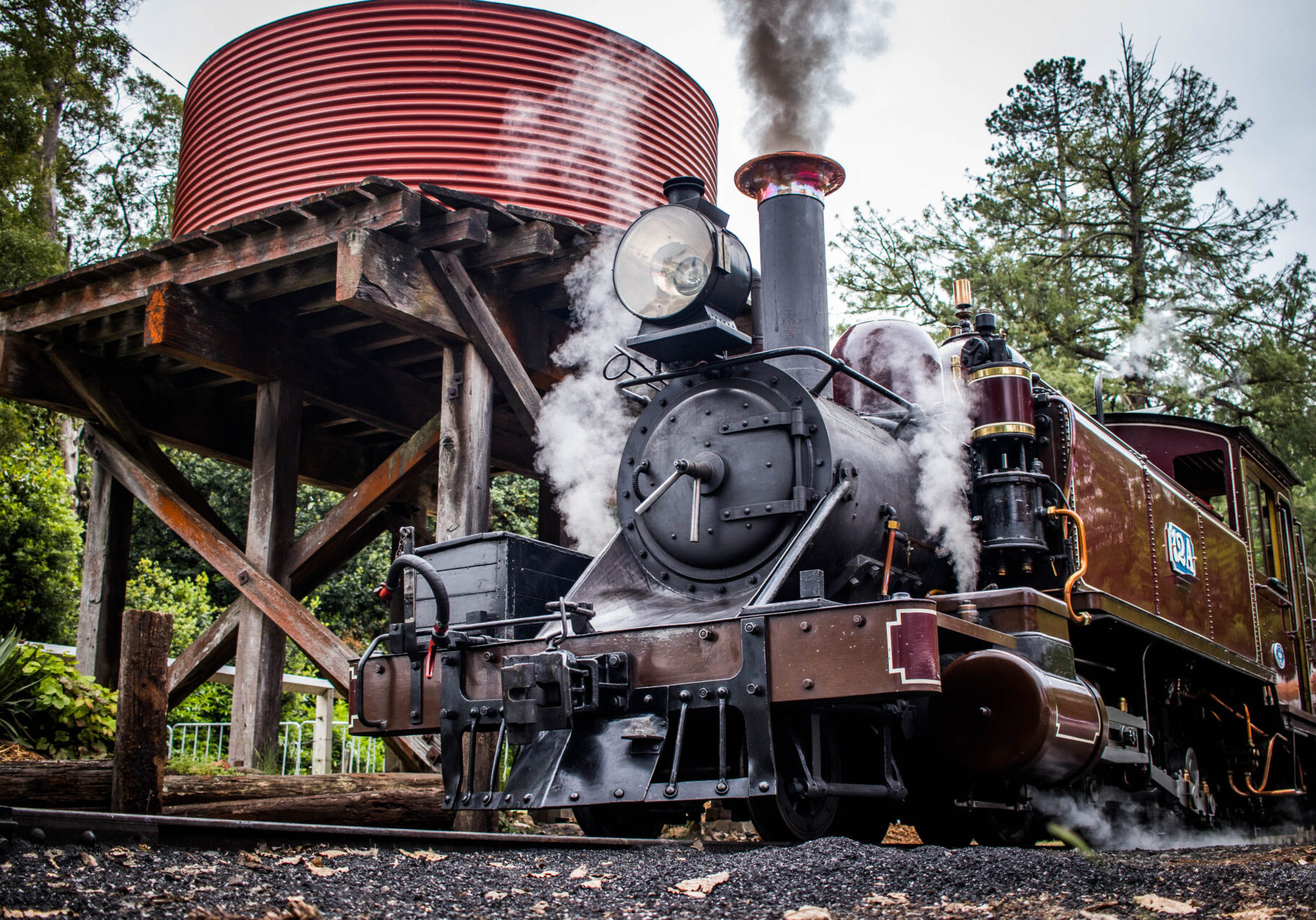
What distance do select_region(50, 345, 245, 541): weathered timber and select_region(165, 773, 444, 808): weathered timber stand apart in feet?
8.98

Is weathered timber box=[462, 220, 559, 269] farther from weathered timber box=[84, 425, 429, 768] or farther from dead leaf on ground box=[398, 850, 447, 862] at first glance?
dead leaf on ground box=[398, 850, 447, 862]

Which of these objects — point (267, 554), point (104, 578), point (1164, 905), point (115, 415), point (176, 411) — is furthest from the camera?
point (176, 411)

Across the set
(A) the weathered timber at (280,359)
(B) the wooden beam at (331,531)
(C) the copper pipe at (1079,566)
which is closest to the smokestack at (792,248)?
(C) the copper pipe at (1079,566)

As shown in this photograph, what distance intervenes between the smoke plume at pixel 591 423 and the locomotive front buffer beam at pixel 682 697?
1493 mm

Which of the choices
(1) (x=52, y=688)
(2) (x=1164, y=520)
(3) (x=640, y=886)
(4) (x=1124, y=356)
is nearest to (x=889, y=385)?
(2) (x=1164, y=520)

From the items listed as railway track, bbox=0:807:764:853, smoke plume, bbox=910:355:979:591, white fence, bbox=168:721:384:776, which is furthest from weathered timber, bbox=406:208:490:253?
white fence, bbox=168:721:384:776

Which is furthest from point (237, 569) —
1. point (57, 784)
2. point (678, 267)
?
point (678, 267)

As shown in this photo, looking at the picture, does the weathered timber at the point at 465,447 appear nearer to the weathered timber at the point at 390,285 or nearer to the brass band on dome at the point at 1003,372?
the weathered timber at the point at 390,285

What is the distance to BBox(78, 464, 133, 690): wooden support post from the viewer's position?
765 cm

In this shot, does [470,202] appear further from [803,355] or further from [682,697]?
[682,697]

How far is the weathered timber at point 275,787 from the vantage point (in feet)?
14.8

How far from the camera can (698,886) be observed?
2.75 meters

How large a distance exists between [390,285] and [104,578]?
3.41m

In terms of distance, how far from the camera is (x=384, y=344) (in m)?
7.38
